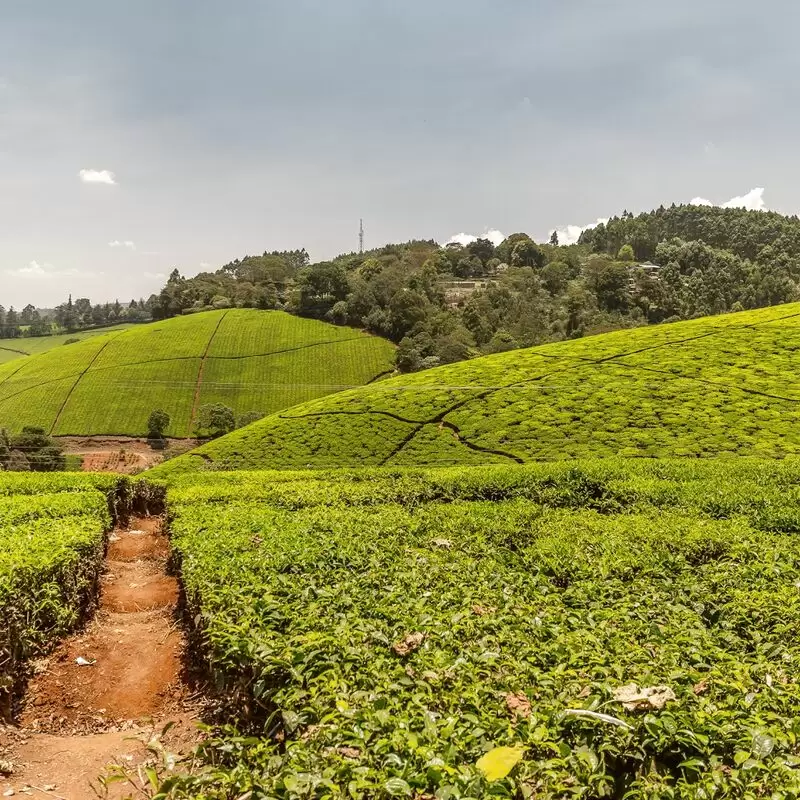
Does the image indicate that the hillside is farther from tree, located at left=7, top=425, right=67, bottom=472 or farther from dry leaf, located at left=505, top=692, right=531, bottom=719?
dry leaf, located at left=505, top=692, right=531, bottom=719

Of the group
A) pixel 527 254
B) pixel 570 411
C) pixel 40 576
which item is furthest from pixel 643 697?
pixel 527 254

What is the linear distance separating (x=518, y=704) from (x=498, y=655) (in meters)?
0.55

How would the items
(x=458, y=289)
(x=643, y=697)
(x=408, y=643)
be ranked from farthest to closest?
(x=458, y=289) < (x=408, y=643) < (x=643, y=697)

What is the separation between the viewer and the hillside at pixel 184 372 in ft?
225

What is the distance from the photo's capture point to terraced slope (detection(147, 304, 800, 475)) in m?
29.5

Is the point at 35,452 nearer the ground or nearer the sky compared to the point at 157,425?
nearer the ground

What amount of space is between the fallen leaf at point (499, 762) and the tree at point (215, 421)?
6299cm

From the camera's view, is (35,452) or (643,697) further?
(35,452)

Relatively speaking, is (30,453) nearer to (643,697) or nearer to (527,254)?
(643,697)

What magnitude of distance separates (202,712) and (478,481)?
13614mm

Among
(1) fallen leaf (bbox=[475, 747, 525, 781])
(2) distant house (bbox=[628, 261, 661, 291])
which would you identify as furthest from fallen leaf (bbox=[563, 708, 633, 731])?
(2) distant house (bbox=[628, 261, 661, 291])

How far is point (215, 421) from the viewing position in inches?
2490

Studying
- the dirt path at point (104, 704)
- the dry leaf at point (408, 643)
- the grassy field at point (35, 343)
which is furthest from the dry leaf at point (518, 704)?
the grassy field at point (35, 343)

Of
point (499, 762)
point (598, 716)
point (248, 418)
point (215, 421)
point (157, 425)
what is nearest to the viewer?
point (499, 762)
